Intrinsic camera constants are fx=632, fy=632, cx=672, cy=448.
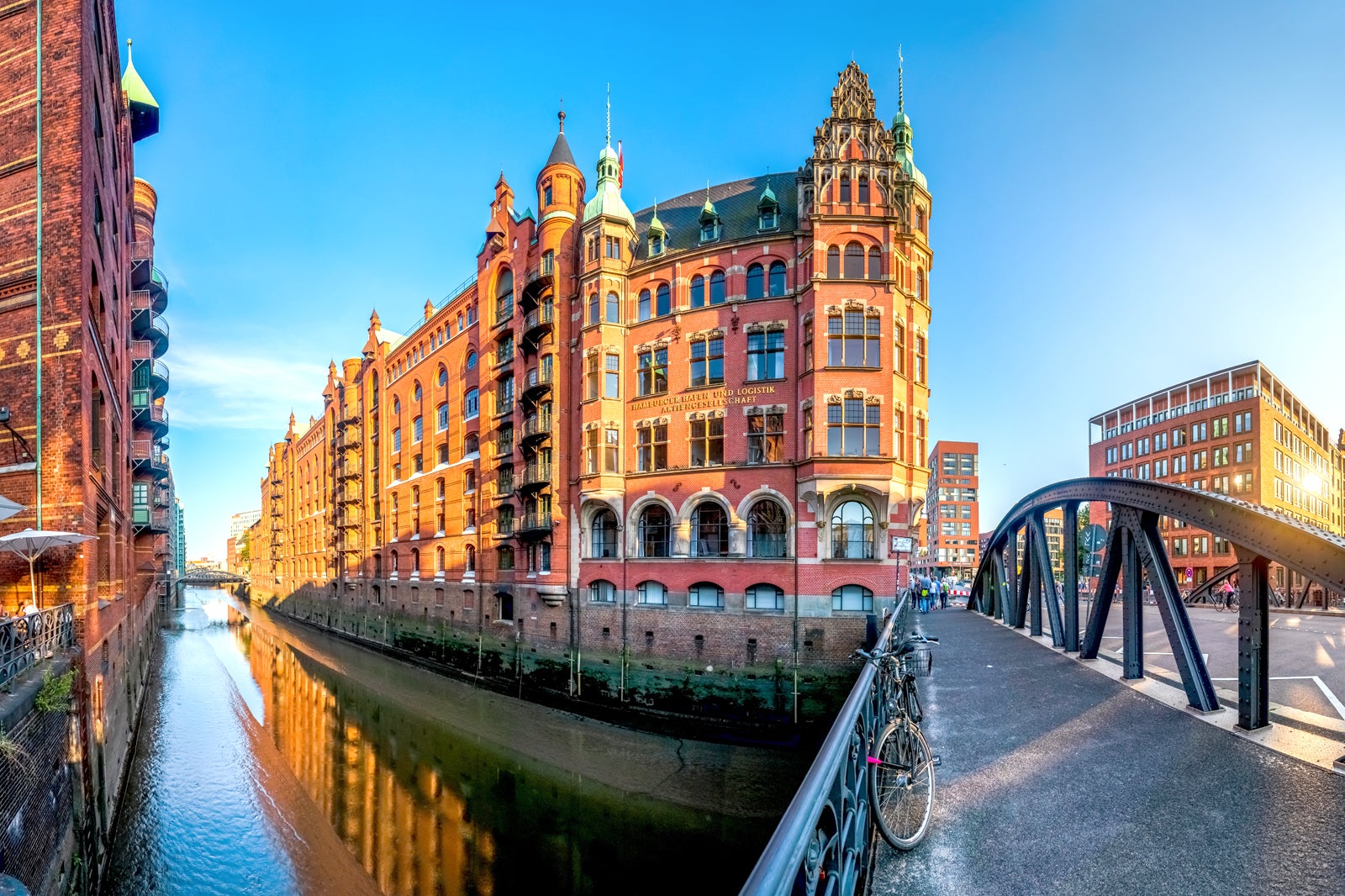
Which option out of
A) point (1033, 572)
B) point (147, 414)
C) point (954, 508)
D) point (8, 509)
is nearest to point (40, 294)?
point (8, 509)

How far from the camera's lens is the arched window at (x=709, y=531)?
24.1 metres

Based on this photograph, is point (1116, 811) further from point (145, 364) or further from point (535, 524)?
point (145, 364)

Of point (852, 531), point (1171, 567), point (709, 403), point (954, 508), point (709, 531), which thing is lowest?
point (954, 508)

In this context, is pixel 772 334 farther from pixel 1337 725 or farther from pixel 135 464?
pixel 135 464

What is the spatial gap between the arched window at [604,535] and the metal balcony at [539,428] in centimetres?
444

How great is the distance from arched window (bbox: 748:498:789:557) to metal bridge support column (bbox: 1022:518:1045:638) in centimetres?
824

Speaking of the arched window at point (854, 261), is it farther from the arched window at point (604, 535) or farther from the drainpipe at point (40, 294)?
the drainpipe at point (40, 294)

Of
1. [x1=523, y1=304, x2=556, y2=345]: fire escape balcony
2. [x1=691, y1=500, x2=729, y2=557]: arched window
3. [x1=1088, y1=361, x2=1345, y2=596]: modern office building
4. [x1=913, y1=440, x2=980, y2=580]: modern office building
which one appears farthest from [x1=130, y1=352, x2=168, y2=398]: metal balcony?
[x1=913, y1=440, x2=980, y2=580]: modern office building

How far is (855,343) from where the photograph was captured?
884 inches

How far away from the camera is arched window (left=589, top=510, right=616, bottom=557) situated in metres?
26.9

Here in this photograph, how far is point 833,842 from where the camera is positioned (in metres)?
2.85

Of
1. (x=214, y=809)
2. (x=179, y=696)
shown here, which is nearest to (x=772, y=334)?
(x=214, y=809)

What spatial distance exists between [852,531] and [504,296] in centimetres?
2237

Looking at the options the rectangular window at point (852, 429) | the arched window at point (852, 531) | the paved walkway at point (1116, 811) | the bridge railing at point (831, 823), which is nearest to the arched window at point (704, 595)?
the arched window at point (852, 531)
